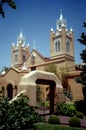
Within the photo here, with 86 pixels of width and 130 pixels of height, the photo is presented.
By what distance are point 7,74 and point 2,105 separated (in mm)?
22244

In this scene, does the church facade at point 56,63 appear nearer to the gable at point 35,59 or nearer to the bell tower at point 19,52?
the gable at point 35,59

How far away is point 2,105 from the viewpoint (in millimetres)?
14102

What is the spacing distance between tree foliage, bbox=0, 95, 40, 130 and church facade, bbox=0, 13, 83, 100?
16.7 m

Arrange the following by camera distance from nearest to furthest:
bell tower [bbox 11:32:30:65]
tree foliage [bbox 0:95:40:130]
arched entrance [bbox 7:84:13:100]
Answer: tree foliage [bbox 0:95:40:130] < arched entrance [bbox 7:84:13:100] < bell tower [bbox 11:32:30:65]

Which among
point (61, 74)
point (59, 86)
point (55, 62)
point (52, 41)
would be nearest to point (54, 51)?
point (52, 41)

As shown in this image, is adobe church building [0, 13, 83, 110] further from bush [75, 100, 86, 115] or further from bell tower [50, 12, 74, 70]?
bush [75, 100, 86, 115]

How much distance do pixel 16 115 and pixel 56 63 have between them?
2596cm

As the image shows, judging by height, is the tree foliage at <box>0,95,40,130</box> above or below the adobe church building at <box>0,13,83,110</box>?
below

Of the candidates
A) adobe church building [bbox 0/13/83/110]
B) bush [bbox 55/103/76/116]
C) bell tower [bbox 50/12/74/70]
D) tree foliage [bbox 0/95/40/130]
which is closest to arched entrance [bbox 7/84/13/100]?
adobe church building [bbox 0/13/83/110]

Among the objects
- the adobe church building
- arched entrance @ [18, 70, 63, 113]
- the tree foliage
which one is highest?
the adobe church building

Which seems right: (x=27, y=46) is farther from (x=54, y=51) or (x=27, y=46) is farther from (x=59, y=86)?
(x=59, y=86)

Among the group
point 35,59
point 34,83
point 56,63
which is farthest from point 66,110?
point 35,59

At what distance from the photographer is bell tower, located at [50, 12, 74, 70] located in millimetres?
44562

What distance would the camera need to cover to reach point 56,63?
3972cm
